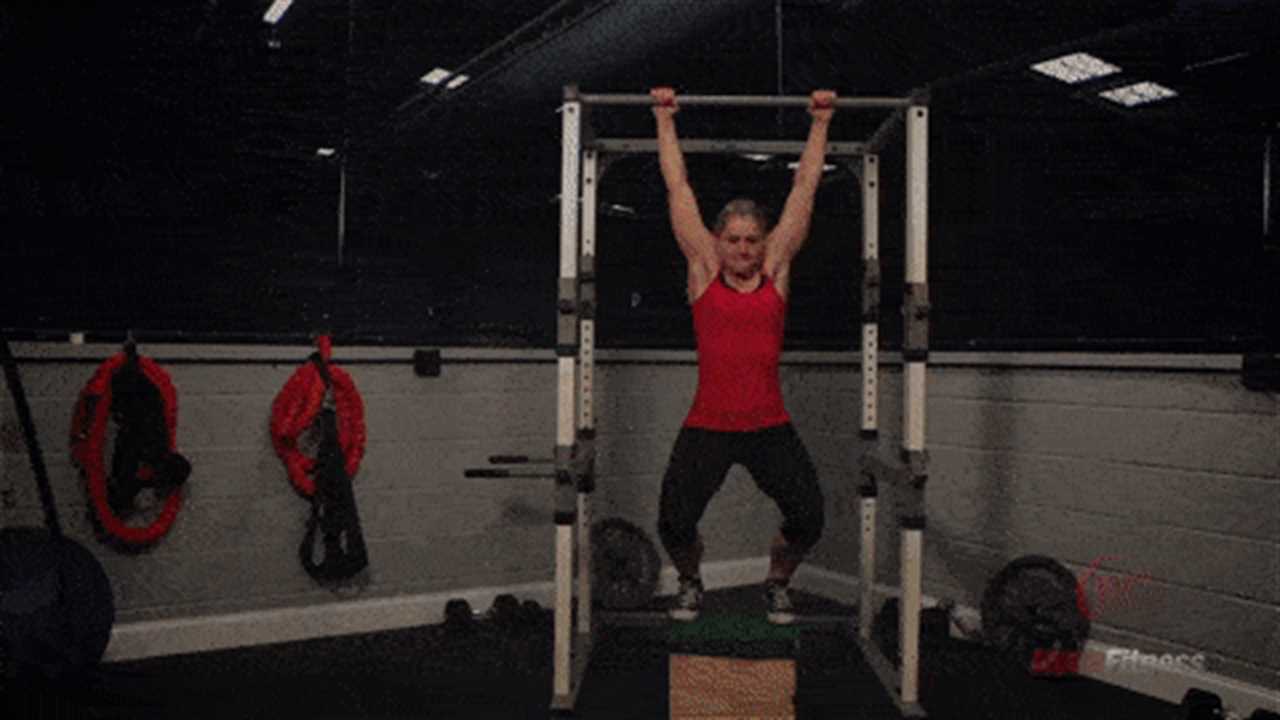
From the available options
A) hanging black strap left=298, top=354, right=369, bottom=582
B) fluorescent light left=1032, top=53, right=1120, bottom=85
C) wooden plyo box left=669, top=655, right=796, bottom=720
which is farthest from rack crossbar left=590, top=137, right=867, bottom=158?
fluorescent light left=1032, top=53, right=1120, bottom=85

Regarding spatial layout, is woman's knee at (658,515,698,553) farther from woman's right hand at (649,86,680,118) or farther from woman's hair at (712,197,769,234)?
woman's right hand at (649,86,680,118)

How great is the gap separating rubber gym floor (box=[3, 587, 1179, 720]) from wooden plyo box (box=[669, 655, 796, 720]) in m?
0.12

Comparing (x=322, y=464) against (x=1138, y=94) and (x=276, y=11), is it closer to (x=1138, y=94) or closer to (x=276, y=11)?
(x=276, y=11)

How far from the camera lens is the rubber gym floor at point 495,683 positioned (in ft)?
10.2

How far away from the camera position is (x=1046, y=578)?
3701mm

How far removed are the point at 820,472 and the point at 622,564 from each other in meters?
1.29

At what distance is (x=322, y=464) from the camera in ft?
12.9

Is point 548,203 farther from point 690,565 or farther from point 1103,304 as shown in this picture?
point 1103,304

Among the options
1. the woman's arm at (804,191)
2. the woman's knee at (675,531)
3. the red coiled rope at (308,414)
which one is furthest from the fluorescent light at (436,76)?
the woman's knee at (675,531)

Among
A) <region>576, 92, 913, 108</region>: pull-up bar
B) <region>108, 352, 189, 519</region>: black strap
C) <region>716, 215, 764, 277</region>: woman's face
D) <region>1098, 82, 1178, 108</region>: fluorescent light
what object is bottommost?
<region>108, 352, 189, 519</region>: black strap

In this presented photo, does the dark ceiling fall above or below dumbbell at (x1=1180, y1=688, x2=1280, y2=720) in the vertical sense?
above

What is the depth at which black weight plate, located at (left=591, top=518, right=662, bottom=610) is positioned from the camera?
4.27 metres

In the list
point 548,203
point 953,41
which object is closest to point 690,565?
point 548,203

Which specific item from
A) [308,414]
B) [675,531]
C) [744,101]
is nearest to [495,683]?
[675,531]
